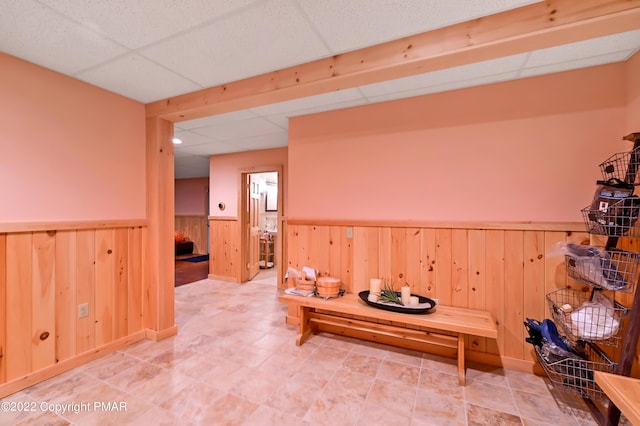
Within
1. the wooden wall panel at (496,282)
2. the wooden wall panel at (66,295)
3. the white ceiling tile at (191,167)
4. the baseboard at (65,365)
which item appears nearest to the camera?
the baseboard at (65,365)

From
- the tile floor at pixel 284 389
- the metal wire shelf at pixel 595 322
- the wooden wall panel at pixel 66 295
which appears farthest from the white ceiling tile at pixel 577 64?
the wooden wall panel at pixel 66 295

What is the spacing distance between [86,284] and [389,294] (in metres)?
2.66

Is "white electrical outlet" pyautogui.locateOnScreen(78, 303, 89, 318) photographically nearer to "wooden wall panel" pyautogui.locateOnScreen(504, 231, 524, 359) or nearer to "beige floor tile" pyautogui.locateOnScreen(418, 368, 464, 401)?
"beige floor tile" pyautogui.locateOnScreen(418, 368, 464, 401)

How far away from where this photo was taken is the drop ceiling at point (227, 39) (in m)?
1.48

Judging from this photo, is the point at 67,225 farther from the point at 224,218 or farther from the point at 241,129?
the point at 224,218

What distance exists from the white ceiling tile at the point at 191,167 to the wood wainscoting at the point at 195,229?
4.34ft

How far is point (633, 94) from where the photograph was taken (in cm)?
188

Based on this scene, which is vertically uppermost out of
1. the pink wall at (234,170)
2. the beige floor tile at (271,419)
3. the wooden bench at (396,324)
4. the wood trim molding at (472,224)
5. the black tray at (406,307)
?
the pink wall at (234,170)

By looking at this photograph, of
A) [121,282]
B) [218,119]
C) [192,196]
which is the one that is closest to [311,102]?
[218,119]

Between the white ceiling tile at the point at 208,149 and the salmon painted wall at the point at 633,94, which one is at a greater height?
the white ceiling tile at the point at 208,149

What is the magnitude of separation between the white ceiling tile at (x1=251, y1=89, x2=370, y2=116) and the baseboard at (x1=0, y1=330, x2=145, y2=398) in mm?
2652

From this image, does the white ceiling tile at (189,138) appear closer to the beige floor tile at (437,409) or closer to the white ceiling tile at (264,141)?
the white ceiling tile at (264,141)

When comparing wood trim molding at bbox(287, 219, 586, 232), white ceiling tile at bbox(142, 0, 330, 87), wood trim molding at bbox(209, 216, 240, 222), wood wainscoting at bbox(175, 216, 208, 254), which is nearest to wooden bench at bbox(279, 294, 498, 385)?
wood trim molding at bbox(287, 219, 586, 232)

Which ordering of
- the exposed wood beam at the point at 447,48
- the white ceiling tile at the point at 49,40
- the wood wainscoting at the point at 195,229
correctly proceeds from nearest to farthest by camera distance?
the exposed wood beam at the point at 447,48
the white ceiling tile at the point at 49,40
the wood wainscoting at the point at 195,229
